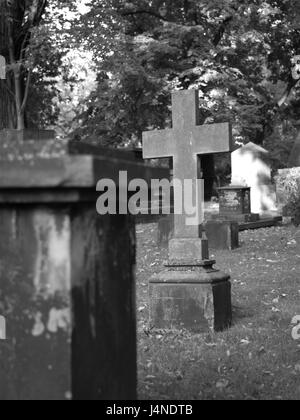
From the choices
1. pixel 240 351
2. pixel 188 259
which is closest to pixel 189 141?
pixel 188 259

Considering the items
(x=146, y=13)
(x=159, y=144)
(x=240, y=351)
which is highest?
(x=146, y=13)

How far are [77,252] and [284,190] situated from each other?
18.2m

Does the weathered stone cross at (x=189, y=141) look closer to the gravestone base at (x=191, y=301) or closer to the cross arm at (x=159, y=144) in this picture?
the cross arm at (x=159, y=144)

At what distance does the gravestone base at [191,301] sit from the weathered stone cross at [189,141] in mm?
541

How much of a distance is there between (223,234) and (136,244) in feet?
22.4

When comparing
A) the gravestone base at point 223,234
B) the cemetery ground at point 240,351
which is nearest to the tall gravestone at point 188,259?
the cemetery ground at point 240,351

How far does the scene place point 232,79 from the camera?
20969mm

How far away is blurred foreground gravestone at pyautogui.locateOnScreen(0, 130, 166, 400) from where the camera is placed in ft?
7.63

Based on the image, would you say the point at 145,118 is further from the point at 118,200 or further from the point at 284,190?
the point at 118,200

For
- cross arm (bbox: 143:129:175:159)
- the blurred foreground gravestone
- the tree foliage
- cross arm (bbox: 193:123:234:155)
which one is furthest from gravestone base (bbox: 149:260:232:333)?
the tree foliage

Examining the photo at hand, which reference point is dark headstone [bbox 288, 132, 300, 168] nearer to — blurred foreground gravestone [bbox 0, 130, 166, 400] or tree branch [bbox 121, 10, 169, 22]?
tree branch [bbox 121, 10, 169, 22]

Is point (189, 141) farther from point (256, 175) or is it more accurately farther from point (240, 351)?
point (256, 175)

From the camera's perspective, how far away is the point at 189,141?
24.5 feet

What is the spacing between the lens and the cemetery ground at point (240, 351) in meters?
4.60
